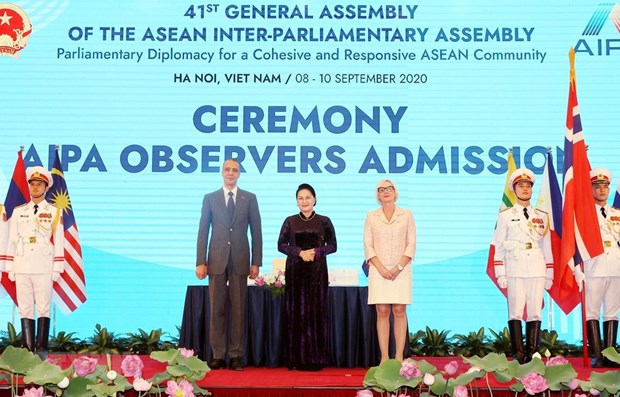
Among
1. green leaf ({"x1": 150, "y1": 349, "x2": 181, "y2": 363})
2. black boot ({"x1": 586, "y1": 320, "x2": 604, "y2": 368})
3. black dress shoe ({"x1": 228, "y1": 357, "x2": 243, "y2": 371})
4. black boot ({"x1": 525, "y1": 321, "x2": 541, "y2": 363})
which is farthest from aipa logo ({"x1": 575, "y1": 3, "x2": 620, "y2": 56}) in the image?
green leaf ({"x1": 150, "y1": 349, "x2": 181, "y2": 363})

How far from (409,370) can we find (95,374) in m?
1.14

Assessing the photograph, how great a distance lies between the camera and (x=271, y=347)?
5.94 m

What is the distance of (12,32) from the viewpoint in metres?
7.46

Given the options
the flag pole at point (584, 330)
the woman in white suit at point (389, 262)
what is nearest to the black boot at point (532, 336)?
the flag pole at point (584, 330)

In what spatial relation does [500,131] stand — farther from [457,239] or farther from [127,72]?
[127,72]

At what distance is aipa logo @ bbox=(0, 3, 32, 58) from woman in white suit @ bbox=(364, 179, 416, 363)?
3.94 metres

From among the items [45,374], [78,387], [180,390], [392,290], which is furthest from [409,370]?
[392,290]

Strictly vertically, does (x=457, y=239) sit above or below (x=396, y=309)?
above

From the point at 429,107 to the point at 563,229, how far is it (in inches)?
78.1

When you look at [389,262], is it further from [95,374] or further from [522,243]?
[95,374]

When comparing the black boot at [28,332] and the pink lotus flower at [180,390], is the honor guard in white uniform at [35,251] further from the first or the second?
the pink lotus flower at [180,390]

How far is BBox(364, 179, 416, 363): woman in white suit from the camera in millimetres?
5398

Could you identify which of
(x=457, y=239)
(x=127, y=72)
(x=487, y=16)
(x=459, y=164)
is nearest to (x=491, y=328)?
(x=457, y=239)

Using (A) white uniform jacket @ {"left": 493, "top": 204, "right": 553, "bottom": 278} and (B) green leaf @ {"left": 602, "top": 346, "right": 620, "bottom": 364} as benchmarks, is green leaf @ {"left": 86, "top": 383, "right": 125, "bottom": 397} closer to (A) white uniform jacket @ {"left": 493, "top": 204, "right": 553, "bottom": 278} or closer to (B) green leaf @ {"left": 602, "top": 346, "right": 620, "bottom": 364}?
(B) green leaf @ {"left": 602, "top": 346, "right": 620, "bottom": 364}
